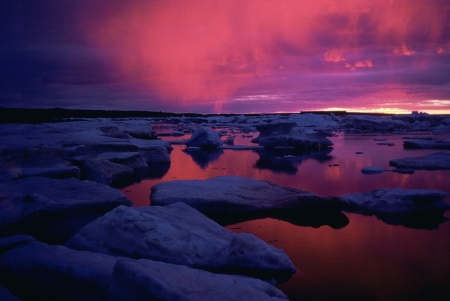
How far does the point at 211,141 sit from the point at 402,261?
875 centimetres

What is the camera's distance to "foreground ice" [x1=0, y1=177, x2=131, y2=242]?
3.03 metres

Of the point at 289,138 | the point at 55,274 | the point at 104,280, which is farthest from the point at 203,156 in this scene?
the point at 104,280

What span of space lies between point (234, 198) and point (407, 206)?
1.93 m

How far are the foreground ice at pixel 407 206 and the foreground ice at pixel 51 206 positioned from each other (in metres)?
2.75

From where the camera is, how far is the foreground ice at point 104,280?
1576 millimetres

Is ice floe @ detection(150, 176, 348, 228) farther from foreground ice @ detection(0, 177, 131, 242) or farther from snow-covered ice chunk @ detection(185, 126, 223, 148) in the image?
snow-covered ice chunk @ detection(185, 126, 223, 148)

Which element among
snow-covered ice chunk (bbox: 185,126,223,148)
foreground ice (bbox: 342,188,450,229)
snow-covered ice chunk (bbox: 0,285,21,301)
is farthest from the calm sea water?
snow-covered ice chunk (bbox: 185,126,223,148)

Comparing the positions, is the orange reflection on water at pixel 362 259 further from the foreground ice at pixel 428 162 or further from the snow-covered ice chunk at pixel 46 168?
the foreground ice at pixel 428 162

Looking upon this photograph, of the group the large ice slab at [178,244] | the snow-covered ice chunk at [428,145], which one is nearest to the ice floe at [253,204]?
the large ice slab at [178,244]

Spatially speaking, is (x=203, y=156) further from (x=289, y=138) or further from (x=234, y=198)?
(x=234, y=198)

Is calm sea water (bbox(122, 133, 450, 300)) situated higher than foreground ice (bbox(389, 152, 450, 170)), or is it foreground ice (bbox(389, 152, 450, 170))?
foreground ice (bbox(389, 152, 450, 170))

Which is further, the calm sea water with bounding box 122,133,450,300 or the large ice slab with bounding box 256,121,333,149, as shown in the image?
the large ice slab with bounding box 256,121,333,149

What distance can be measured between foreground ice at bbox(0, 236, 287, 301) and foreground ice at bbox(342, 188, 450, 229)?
7.90 feet

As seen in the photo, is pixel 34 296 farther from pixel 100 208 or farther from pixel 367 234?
pixel 367 234
